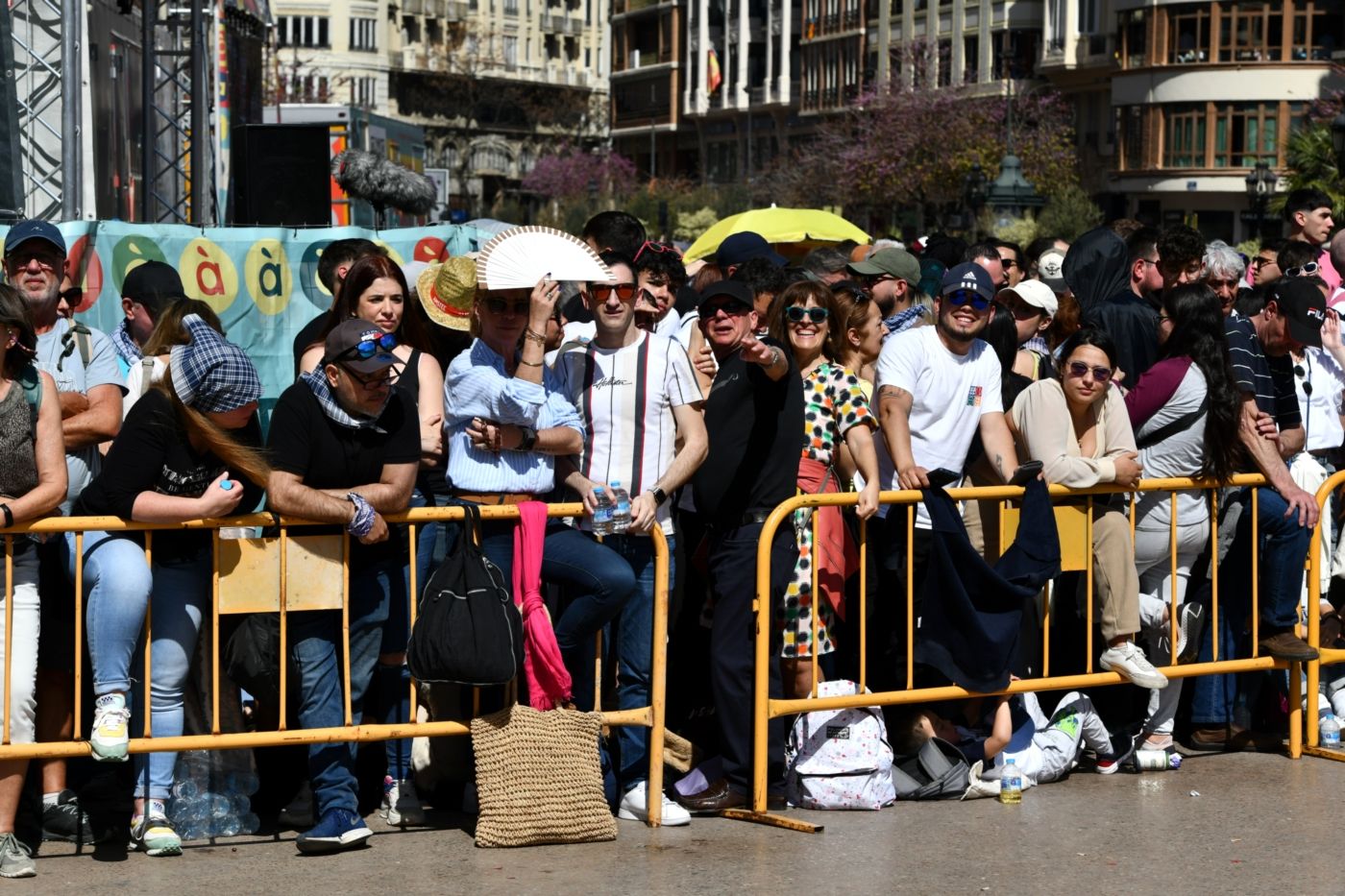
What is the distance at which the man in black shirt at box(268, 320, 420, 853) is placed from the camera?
6.68 m

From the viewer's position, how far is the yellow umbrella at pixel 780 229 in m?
14.9

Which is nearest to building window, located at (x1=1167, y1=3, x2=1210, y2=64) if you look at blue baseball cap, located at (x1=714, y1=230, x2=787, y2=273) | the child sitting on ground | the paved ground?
blue baseball cap, located at (x1=714, y1=230, x2=787, y2=273)

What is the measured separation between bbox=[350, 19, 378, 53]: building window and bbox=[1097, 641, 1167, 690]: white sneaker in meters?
115

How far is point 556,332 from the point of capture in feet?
24.3

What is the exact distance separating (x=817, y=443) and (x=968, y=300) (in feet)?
2.66

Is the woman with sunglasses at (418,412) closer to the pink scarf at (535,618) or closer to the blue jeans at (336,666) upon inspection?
the blue jeans at (336,666)

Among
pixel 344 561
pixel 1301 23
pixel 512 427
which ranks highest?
pixel 1301 23

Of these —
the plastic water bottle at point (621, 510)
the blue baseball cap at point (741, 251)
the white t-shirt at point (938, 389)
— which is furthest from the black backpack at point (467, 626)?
Result: the blue baseball cap at point (741, 251)

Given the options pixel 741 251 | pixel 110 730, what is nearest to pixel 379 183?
pixel 741 251

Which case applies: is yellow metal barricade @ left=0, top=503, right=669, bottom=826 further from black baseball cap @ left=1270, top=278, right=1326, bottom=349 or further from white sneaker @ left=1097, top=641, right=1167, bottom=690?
black baseball cap @ left=1270, top=278, right=1326, bottom=349

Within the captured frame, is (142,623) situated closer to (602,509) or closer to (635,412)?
(602,509)

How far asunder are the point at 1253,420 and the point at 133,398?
454cm

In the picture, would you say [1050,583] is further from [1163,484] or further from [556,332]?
[556,332]

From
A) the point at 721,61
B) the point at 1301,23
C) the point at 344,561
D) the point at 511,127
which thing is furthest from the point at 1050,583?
the point at 511,127
